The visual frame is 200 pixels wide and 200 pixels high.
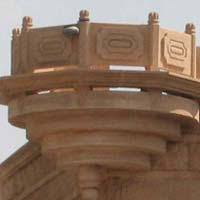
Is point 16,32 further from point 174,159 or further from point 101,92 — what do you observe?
point 174,159

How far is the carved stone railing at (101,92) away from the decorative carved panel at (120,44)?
0.01m

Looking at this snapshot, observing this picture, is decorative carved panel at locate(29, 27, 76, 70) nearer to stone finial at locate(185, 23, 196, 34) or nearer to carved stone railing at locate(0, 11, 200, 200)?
carved stone railing at locate(0, 11, 200, 200)

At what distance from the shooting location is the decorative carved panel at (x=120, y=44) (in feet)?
53.9

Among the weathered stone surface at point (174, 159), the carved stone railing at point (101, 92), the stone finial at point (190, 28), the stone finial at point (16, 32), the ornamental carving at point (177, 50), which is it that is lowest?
the weathered stone surface at point (174, 159)

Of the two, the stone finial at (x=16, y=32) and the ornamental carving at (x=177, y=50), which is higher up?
the stone finial at (x=16, y=32)

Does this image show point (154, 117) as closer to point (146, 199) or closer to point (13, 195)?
point (146, 199)

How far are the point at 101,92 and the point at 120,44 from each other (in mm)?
575

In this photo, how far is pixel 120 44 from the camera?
53.9ft

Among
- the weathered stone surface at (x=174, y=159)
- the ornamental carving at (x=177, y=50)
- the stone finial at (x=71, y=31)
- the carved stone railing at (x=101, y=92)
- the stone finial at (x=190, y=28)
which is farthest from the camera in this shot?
the weathered stone surface at (x=174, y=159)

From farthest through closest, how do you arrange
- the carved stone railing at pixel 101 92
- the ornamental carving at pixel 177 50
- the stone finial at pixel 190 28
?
the stone finial at pixel 190 28 < the ornamental carving at pixel 177 50 < the carved stone railing at pixel 101 92

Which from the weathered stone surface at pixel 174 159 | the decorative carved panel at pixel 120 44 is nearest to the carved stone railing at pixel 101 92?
the decorative carved panel at pixel 120 44

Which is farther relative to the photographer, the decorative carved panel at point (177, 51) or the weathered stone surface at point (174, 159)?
the weathered stone surface at point (174, 159)

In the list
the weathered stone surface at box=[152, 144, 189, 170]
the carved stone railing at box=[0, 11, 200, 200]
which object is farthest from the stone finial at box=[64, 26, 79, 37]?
the weathered stone surface at box=[152, 144, 189, 170]

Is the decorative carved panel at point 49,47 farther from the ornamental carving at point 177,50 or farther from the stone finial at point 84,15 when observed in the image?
the ornamental carving at point 177,50
